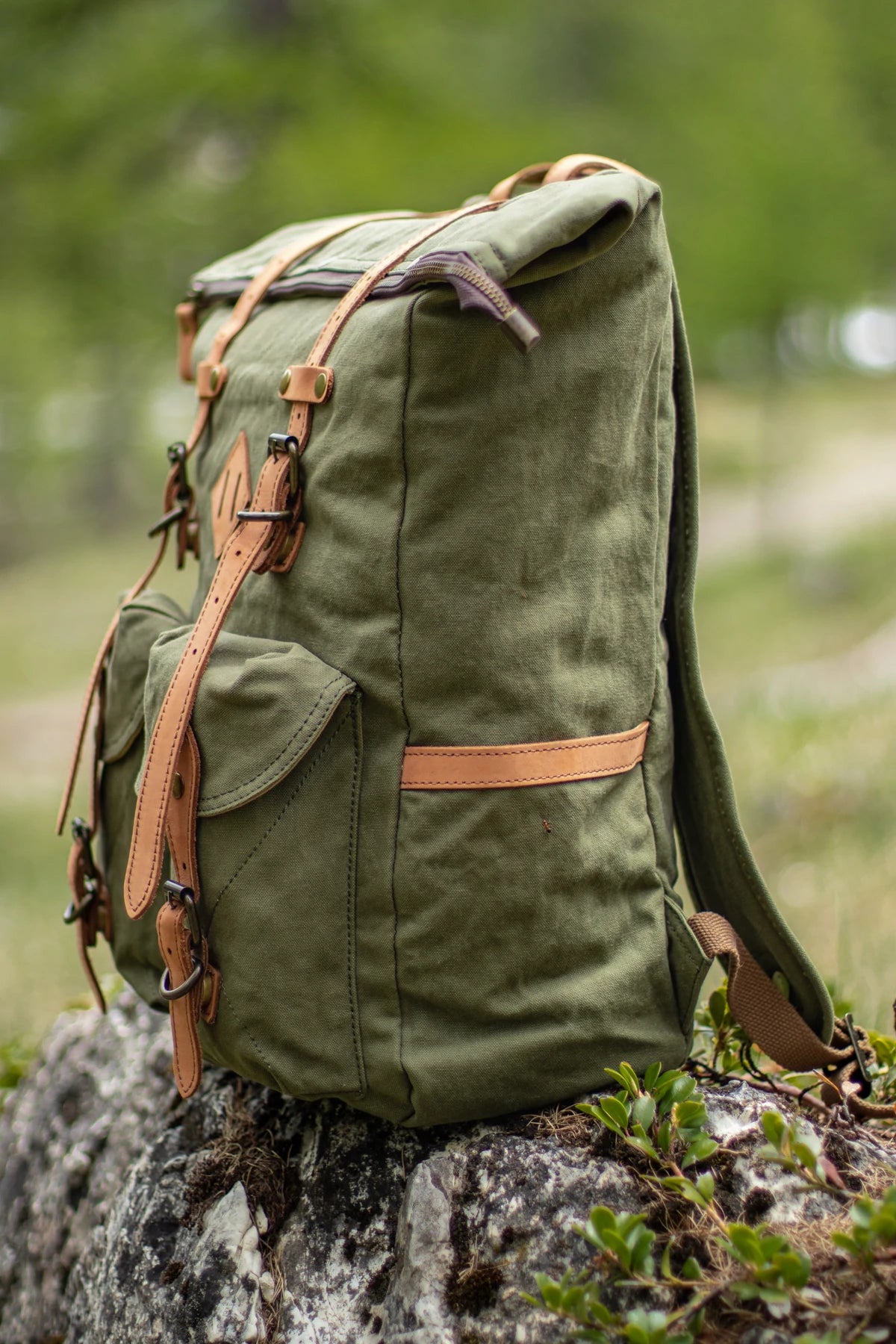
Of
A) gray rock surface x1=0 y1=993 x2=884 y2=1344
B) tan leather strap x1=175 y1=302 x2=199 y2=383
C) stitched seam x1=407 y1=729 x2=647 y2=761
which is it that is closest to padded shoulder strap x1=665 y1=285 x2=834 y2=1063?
gray rock surface x1=0 y1=993 x2=884 y2=1344

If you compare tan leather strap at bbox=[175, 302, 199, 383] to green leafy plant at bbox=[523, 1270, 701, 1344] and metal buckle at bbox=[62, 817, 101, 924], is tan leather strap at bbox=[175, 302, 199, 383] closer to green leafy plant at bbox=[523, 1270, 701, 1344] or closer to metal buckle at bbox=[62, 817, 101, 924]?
metal buckle at bbox=[62, 817, 101, 924]

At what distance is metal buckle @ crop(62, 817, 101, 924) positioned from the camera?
5.66 feet

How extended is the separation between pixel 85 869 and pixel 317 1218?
2.09 feet

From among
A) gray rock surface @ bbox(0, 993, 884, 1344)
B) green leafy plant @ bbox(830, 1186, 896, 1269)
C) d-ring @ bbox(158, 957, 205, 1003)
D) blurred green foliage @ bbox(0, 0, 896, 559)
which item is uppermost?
blurred green foliage @ bbox(0, 0, 896, 559)

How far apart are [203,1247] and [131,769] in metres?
0.65

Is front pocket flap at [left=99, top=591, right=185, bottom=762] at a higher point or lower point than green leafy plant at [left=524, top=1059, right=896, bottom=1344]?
higher

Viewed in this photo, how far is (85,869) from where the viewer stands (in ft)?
5.74

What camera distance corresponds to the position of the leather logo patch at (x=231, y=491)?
153cm

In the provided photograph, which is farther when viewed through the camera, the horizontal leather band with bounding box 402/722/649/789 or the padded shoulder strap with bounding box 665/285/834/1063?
the padded shoulder strap with bounding box 665/285/834/1063

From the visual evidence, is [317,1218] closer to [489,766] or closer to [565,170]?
[489,766]

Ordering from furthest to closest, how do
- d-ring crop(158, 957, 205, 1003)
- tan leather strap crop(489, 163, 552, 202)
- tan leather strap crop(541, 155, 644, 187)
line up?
tan leather strap crop(489, 163, 552, 202) → tan leather strap crop(541, 155, 644, 187) → d-ring crop(158, 957, 205, 1003)

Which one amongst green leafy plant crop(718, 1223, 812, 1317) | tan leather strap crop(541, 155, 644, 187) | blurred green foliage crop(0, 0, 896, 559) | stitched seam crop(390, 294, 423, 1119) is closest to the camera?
green leafy plant crop(718, 1223, 812, 1317)

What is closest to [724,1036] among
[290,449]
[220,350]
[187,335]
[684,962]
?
[684,962]

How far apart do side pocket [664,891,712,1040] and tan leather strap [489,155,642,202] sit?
0.93m
